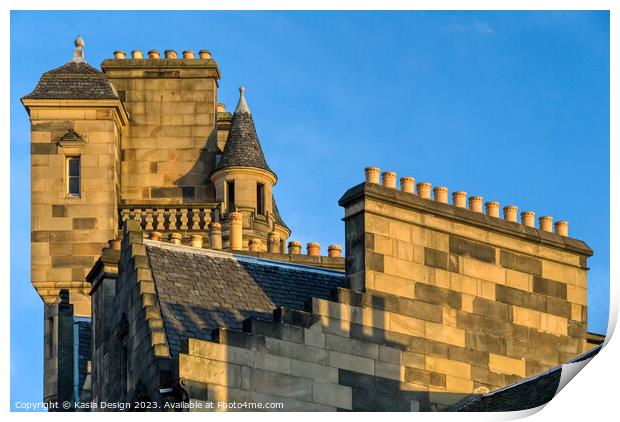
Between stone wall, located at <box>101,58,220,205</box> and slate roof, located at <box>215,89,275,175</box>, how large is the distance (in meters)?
0.80

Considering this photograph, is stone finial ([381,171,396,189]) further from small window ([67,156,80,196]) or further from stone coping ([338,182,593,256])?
small window ([67,156,80,196])

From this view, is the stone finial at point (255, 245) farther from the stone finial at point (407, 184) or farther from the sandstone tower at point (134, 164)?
the stone finial at point (407, 184)

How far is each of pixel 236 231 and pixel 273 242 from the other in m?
2.61

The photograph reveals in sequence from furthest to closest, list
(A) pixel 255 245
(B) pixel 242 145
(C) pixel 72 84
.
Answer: (B) pixel 242 145, (C) pixel 72 84, (A) pixel 255 245

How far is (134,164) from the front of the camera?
84.1 metres

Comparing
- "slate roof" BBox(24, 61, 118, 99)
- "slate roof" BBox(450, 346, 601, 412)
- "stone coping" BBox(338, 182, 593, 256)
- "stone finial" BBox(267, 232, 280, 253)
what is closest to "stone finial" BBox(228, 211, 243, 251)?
"stone finial" BBox(267, 232, 280, 253)

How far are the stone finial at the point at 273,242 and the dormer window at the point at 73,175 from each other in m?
5.25

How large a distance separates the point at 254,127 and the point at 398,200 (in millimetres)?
24404

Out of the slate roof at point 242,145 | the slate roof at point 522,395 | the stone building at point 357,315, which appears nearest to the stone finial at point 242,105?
the slate roof at point 242,145

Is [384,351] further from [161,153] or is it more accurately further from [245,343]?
[161,153]

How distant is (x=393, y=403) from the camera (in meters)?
59.1

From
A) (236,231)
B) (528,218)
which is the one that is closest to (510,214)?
(528,218)

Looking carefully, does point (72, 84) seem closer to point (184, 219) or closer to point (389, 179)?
point (184, 219)

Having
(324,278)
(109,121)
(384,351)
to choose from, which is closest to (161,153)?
(109,121)
